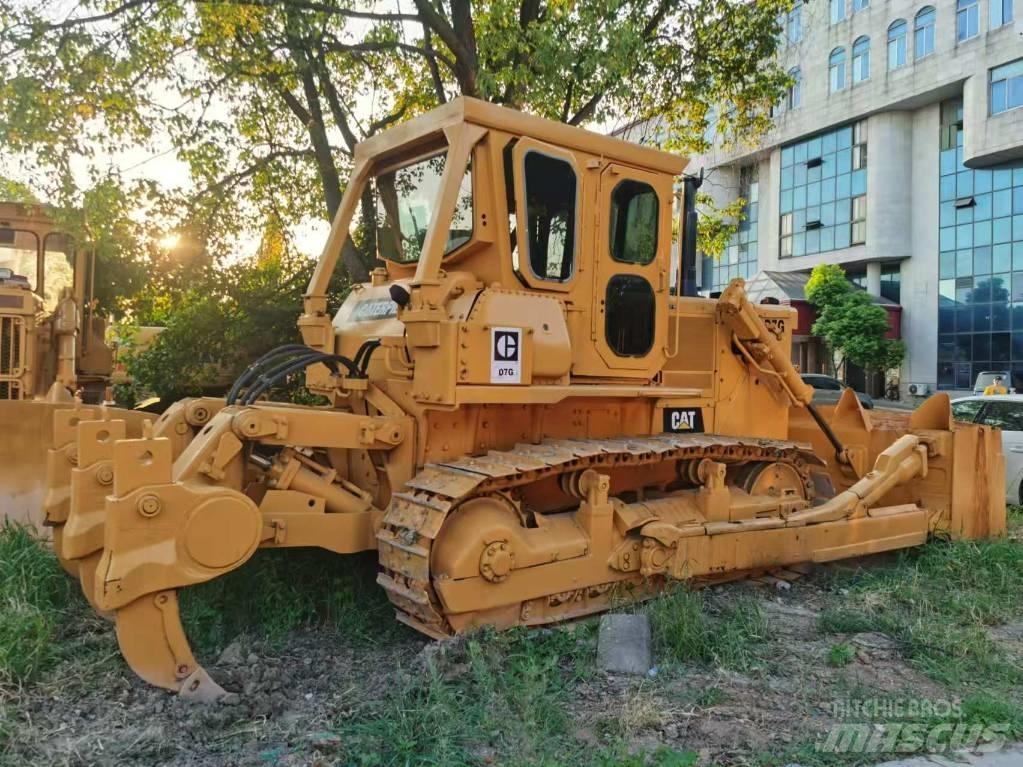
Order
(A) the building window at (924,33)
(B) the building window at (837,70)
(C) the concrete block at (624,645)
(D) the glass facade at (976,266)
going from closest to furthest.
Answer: (C) the concrete block at (624,645)
(D) the glass facade at (976,266)
(A) the building window at (924,33)
(B) the building window at (837,70)

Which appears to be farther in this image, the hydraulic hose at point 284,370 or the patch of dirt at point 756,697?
the hydraulic hose at point 284,370

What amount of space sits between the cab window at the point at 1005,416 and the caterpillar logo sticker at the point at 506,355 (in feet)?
24.7

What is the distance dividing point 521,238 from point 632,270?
0.91m

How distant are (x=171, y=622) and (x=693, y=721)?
95.1 inches

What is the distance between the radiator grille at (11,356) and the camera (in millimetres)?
7965

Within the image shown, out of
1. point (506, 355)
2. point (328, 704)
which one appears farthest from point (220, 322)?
point (328, 704)

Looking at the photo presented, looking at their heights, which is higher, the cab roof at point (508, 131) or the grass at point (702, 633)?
the cab roof at point (508, 131)

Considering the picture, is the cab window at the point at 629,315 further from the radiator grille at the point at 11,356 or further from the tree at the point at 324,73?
the radiator grille at the point at 11,356

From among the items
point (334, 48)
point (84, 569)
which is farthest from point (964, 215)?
point (84, 569)

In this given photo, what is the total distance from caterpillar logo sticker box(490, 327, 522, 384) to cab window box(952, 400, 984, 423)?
791 centimetres

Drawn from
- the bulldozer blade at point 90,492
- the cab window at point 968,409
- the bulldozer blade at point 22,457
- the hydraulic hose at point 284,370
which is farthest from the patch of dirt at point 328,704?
the cab window at point 968,409

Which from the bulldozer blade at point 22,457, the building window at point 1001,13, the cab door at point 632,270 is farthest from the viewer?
the building window at point 1001,13

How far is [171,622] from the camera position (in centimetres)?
377

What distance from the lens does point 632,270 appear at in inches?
213
